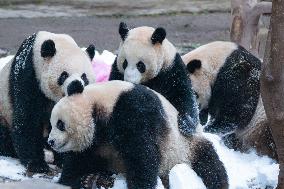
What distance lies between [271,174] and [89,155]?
4.43 ft

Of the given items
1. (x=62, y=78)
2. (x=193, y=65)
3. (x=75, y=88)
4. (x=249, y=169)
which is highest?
(x=75, y=88)

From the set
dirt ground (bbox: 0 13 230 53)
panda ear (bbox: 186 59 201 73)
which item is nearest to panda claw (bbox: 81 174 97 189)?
panda ear (bbox: 186 59 201 73)

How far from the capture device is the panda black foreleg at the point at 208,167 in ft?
14.6

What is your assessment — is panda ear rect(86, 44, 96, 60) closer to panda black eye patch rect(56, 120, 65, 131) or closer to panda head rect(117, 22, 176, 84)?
panda head rect(117, 22, 176, 84)

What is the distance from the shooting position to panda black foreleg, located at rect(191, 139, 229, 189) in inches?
176

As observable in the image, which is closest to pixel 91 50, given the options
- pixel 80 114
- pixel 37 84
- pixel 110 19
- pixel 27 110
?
pixel 37 84

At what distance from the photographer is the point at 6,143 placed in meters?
5.11

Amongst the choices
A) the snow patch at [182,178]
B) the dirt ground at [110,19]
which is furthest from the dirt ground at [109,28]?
the snow patch at [182,178]

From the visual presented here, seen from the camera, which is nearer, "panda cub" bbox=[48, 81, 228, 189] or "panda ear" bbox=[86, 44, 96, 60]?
"panda cub" bbox=[48, 81, 228, 189]

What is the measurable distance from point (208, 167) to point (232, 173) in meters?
0.44

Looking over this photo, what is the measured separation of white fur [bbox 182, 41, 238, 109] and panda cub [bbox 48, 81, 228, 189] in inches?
61.4

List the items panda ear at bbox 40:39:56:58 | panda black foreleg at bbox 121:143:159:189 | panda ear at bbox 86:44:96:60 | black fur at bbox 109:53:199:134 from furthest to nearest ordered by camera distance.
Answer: panda ear at bbox 86:44:96:60 < black fur at bbox 109:53:199:134 < panda ear at bbox 40:39:56:58 < panda black foreleg at bbox 121:143:159:189

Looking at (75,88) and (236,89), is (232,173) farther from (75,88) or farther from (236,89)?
(75,88)

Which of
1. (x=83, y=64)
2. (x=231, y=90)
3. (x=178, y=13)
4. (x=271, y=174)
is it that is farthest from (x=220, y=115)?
(x=178, y=13)
